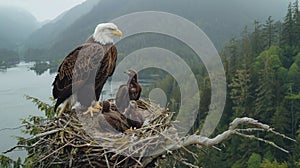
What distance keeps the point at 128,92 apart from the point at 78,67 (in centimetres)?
109

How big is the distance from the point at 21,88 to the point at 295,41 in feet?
138

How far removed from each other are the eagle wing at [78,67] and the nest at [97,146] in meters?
0.59

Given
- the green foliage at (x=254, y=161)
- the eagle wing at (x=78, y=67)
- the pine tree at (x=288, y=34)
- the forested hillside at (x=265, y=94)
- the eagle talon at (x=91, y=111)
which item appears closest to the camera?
the eagle wing at (x=78, y=67)

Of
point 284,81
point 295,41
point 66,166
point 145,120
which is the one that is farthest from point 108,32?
point 295,41

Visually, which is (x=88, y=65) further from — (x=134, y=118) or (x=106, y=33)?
(x=134, y=118)

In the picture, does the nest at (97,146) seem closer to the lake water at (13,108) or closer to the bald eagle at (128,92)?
the bald eagle at (128,92)

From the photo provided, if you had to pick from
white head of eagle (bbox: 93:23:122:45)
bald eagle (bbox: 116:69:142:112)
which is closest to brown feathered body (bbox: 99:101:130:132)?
bald eagle (bbox: 116:69:142:112)

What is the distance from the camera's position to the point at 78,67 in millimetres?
5082

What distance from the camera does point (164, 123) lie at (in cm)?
498

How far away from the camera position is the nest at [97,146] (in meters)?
4.12

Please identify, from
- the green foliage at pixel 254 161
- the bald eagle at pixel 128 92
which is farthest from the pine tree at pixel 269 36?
the bald eagle at pixel 128 92

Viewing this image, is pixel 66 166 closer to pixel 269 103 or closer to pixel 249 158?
pixel 249 158

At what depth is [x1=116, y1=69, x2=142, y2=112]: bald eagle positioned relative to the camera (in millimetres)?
5753

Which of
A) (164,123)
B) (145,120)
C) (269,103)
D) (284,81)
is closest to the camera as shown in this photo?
(164,123)
